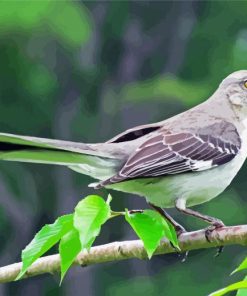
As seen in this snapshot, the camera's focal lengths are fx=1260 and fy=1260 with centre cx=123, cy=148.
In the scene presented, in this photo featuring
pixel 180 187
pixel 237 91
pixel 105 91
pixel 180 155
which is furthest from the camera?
pixel 105 91

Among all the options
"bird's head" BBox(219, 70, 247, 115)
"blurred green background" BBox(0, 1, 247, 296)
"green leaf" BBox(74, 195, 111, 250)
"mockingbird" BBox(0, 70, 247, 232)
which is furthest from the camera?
"blurred green background" BBox(0, 1, 247, 296)

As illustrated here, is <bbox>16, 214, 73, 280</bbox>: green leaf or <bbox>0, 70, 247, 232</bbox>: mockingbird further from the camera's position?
<bbox>0, 70, 247, 232</bbox>: mockingbird

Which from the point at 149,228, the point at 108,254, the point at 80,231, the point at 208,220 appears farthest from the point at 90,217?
the point at 208,220

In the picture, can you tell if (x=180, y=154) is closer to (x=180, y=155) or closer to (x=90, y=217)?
(x=180, y=155)

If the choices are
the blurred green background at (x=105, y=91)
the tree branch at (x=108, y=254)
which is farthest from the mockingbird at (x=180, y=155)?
the blurred green background at (x=105, y=91)

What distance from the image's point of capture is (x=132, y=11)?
2989 centimetres

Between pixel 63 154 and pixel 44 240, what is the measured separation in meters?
1.07

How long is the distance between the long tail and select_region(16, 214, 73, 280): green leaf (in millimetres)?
493

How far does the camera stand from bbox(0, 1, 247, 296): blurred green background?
23797 millimetres

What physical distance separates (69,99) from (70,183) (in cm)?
283

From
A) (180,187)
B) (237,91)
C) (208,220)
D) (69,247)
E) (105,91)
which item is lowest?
(105,91)

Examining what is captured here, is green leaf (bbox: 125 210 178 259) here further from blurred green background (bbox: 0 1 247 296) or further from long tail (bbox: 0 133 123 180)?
blurred green background (bbox: 0 1 247 296)

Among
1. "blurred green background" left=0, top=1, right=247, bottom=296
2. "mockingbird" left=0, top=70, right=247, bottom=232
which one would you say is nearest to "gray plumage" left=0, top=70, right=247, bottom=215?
"mockingbird" left=0, top=70, right=247, bottom=232

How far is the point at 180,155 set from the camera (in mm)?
5523
